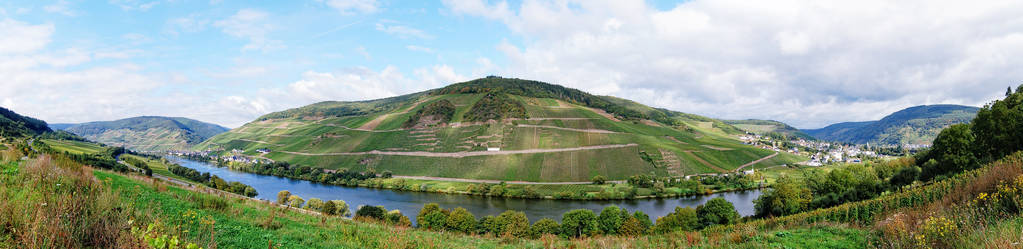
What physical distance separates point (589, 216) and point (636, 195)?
39229 millimetres

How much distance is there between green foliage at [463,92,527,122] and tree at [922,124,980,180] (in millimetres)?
116873

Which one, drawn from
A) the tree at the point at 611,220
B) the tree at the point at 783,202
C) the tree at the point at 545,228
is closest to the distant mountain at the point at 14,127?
the tree at the point at 545,228

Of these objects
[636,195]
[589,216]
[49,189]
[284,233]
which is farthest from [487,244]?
[636,195]

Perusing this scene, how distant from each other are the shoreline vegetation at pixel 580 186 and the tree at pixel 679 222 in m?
33.4

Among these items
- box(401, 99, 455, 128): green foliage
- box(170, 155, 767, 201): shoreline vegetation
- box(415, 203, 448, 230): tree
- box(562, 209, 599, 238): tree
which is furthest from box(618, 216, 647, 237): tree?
box(401, 99, 455, 128): green foliage

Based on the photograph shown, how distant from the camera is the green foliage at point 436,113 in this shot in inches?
6038

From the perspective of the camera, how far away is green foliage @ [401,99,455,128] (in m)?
153

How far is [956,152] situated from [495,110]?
127485 mm

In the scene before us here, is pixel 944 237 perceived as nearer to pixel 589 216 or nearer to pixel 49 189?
pixel 49 189

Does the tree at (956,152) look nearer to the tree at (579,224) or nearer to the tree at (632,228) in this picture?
the tree at (632,228)

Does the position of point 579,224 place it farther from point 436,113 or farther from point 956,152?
point 436,113

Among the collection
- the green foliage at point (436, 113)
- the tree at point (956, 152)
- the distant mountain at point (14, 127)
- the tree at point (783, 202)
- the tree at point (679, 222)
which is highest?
the green foliage at point (436, 113)

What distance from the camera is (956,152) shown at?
4181 cm

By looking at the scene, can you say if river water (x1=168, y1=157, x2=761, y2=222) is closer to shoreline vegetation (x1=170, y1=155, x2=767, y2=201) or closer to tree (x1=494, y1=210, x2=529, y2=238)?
shoreline vegetation (x1=170, y1=155, x2=767, y2=201)
